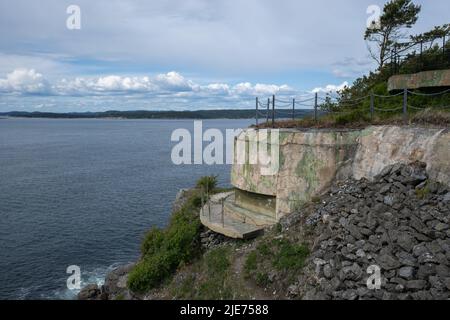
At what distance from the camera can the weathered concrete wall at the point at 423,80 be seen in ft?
49.9

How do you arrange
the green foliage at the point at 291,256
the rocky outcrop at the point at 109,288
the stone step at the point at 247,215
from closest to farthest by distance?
the green foliage at the point at 291,256 → the stone step at the point at 247,215 → the rocky outcrop at the point at 109,288

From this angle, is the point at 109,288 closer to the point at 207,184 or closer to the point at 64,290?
the point at 64,290

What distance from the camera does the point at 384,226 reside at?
10.1 metres

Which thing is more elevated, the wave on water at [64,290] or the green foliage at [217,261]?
the green foliage at [217,261]

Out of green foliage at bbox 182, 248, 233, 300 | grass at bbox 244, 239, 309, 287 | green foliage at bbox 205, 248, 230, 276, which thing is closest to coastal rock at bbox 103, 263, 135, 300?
green foliage at bbox 182, 248, 233, 300

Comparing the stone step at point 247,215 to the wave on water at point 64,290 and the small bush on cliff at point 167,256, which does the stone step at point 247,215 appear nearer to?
the small bush on cliff at point 167,256

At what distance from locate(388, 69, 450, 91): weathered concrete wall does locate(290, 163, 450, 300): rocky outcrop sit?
5.75m

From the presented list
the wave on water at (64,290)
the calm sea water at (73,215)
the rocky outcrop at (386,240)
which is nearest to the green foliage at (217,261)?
the rocky outcrop at (386,240)

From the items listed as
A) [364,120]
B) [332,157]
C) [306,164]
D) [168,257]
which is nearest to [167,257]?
[168,257]

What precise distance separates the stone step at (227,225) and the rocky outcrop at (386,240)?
2.77 metres

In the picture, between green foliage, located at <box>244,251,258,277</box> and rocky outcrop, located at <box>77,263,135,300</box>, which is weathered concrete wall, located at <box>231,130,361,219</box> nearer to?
green foliage, located at <box>244,251,258,277</box>
